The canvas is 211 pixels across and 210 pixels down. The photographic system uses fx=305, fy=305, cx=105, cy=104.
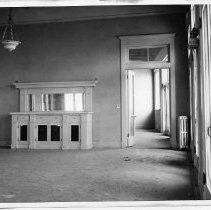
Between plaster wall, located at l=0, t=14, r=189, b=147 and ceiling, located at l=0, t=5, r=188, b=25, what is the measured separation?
0.53 feet

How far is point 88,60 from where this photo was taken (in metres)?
9.26

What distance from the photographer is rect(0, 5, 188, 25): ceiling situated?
870 cm

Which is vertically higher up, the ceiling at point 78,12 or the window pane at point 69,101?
the ceiling at point 78,12

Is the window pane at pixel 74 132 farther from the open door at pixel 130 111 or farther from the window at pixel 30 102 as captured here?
the window at pixel 30 102

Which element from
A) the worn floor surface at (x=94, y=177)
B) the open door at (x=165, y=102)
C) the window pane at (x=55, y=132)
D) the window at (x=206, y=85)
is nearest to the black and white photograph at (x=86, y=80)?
the window pane at (x=55, y=132)

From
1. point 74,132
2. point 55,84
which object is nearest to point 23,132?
point 74,132

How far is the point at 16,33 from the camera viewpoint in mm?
9820

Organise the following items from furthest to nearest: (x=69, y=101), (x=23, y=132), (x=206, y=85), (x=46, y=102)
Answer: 1. (x=46, y=102)
2. (x=69, y=101)
3. (x=23, y=132)
4. (x=206, y=85)

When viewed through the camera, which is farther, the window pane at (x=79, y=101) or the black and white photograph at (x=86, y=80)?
the window pane at (x=79, y=101)

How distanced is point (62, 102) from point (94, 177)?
16.0ft

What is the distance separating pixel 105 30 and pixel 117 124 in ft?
9.32

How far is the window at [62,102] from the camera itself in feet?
30.5

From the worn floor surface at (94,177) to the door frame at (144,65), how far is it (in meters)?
1.38

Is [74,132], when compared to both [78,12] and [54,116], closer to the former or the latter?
[54,116]
